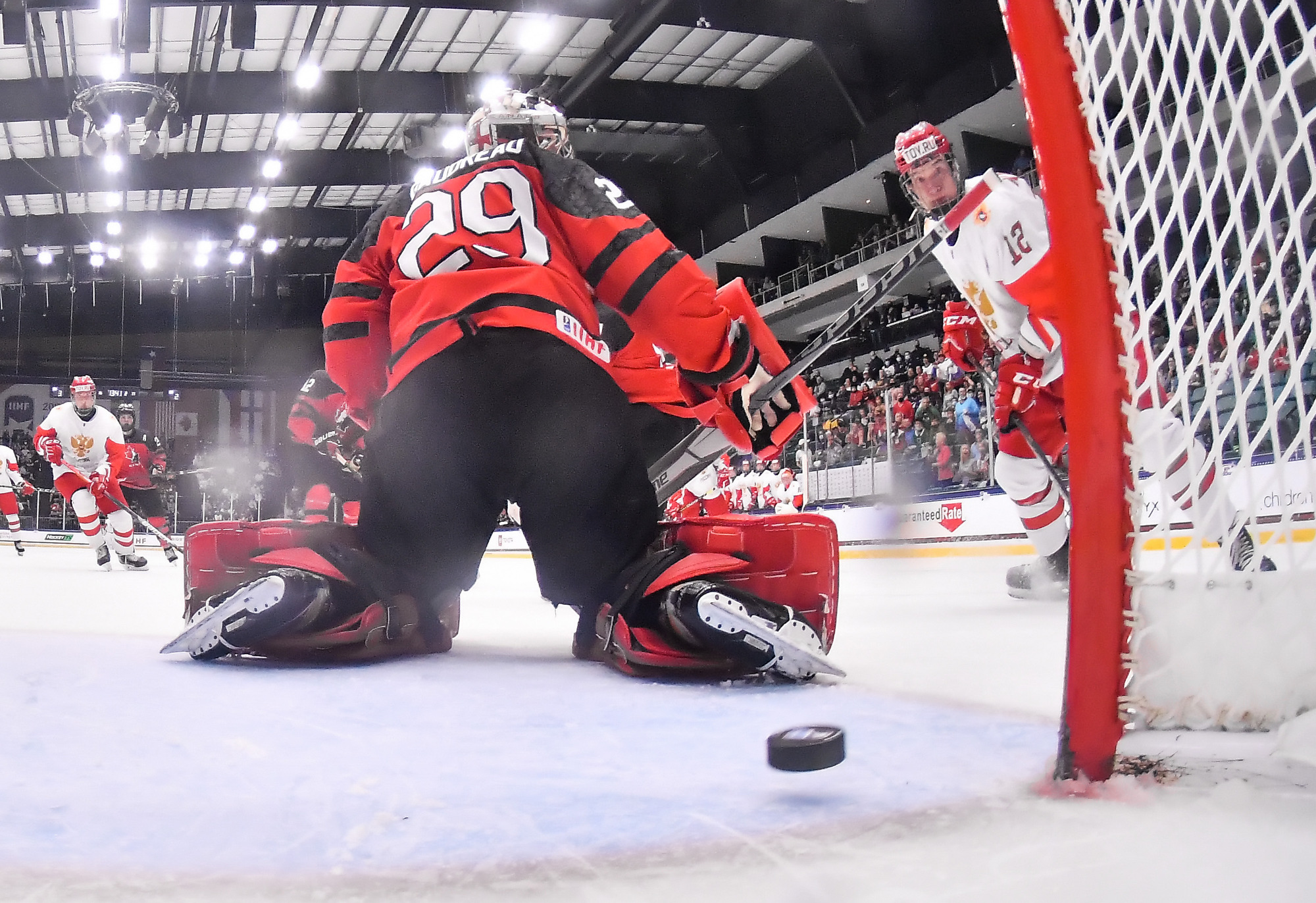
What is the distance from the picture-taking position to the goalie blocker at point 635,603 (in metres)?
1.27

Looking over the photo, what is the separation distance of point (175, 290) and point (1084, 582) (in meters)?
20.4

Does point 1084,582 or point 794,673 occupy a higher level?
point 1084,582

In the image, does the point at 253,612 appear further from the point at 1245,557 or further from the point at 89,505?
the point at 89,505

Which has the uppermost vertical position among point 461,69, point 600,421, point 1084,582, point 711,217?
point 461,69

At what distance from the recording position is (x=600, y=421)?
148 cm

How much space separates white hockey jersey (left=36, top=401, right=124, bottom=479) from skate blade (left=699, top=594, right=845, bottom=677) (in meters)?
6.90

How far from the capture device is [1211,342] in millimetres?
814

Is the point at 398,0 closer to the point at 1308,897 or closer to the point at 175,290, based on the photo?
the point at 1308,897

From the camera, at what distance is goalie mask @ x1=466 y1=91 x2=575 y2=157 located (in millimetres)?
1755

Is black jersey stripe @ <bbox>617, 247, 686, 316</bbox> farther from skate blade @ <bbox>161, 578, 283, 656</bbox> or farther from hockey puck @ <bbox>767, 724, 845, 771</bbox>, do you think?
hockey puck @ <bbox>767, 724, 845, 771</bbox>

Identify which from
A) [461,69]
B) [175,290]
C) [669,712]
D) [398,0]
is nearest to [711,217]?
[461,69]

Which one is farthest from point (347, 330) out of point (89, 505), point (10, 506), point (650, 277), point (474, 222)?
point (10, 506)

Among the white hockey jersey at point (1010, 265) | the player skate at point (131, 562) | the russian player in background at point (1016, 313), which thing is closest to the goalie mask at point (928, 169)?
the russian player in background at point (1016, 313)

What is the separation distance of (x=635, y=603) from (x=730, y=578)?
147 mm
